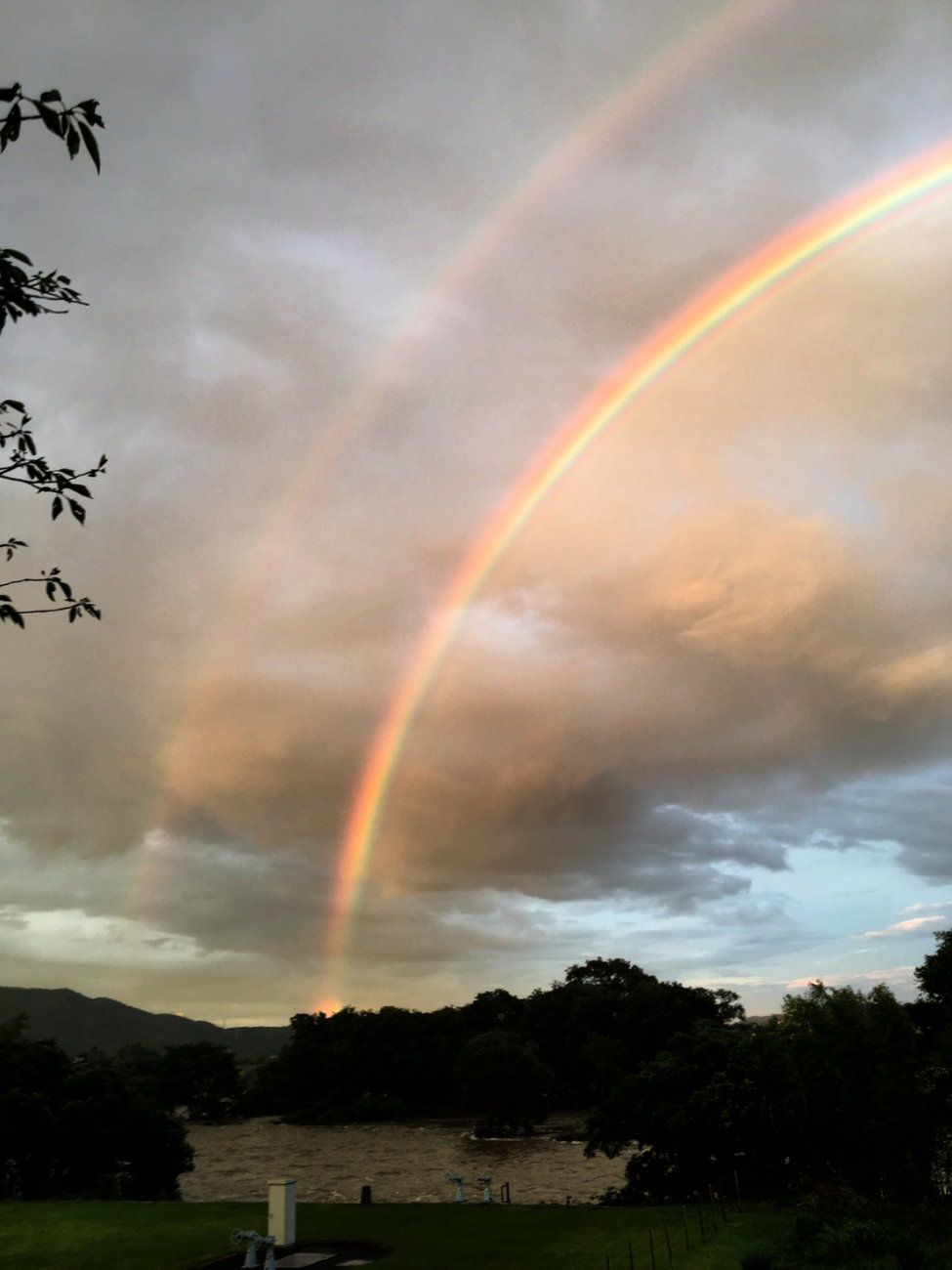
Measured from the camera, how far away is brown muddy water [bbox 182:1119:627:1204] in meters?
69.3

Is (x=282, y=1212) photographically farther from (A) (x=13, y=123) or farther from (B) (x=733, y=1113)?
(A) (x=13, y=123)

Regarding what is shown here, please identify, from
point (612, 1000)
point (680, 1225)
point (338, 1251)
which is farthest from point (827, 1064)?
point (612, 1000)

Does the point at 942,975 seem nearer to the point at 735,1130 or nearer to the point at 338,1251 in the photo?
the point at 735,1130

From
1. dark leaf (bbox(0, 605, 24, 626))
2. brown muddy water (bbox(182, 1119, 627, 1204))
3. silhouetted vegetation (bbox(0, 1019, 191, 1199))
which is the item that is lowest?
brown muddy water (bbox(182, 1119, 627, 1204))

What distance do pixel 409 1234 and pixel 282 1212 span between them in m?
4.37

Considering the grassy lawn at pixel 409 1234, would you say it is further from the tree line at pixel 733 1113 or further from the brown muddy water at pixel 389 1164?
the brown muddy water at pixel 389 1164

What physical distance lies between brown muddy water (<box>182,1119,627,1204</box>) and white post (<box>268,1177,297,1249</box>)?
30204 mm

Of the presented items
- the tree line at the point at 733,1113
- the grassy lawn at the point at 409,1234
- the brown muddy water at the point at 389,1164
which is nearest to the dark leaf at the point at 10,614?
the grassy lawn at the point at 409,1234

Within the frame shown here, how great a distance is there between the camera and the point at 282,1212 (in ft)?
82.9

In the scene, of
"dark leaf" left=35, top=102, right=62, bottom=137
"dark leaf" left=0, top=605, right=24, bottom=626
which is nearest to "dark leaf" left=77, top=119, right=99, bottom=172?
"dark leaf" left=35, top=102, right=62, bottom=137

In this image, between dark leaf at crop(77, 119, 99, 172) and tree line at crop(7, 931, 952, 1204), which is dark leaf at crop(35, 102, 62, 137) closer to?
dark leaf at crop(77, 119, 99, 172)

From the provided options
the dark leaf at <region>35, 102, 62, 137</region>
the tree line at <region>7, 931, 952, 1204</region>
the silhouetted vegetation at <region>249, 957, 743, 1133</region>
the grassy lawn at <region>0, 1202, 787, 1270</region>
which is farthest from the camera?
the silhouetted vegetation at <region>249, 957, 743, 1133</region>

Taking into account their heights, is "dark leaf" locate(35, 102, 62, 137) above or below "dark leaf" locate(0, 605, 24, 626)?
above

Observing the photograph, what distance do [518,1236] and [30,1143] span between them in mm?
36409
